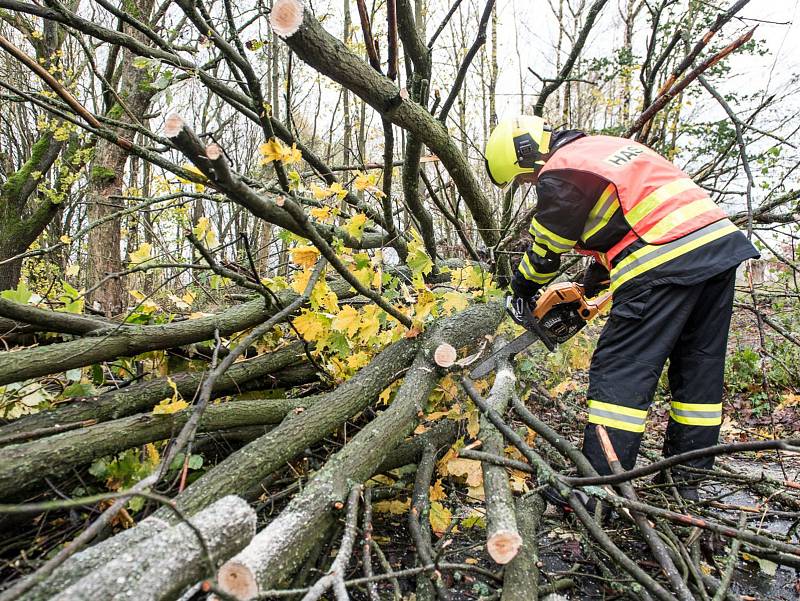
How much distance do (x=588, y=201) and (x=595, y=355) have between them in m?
0.81

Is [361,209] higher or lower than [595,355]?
higher

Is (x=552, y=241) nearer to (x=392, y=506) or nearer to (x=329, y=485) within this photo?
(x=392, y=506)

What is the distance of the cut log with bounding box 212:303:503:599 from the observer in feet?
3.68

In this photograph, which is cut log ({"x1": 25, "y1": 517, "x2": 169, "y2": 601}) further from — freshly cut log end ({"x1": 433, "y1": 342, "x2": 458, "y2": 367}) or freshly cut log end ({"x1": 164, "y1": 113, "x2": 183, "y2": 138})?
freshly cut log end ({"x1": 433, "y1": 342, "x2": 458, "y2": 367})

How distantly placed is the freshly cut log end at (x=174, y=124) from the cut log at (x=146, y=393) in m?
1.10

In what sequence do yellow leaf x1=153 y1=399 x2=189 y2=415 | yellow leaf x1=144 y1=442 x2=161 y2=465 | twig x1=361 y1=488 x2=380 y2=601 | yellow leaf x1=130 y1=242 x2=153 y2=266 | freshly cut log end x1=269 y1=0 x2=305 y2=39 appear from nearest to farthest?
1. twig x1=361 y1=488 x2=380 y2=601
2. freshly cut log end x1=269 y1=0 x2=305 y2=39
3. yellow leaf x1=153 y1=399 x2=189 y2=415
4. yellow leaf x1=144 y1=442 x2=161 y2=465
5. yellow leaf x1=130 y1=242 x2=153 y2=266

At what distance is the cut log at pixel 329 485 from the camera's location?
112 cm

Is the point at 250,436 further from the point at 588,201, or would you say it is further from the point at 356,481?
the point at 588,201

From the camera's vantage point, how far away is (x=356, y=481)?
1.61 metres

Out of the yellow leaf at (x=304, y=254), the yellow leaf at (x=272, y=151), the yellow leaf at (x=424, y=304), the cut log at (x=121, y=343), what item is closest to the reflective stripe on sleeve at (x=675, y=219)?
the yellow leaf at (x=424, y=304)

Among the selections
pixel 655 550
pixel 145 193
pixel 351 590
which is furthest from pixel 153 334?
pixel 145 193

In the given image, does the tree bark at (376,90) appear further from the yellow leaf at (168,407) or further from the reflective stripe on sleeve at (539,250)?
the yellow leaf at (168,407)

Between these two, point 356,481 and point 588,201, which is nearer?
point 356,481

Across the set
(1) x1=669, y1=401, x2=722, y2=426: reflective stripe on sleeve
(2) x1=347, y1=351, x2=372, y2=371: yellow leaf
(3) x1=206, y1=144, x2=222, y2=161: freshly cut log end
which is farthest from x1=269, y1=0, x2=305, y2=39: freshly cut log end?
(1) x1=669, y1=401, x2=722, y2=426: reflective stripe on sleeve
